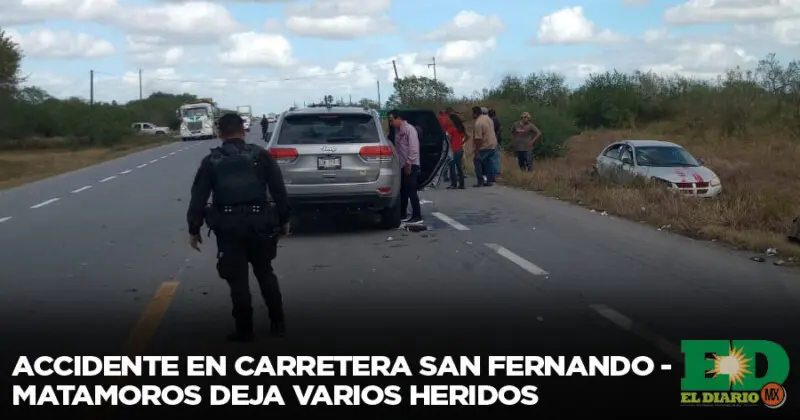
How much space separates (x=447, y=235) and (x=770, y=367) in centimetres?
737

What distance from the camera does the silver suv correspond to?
13.4m

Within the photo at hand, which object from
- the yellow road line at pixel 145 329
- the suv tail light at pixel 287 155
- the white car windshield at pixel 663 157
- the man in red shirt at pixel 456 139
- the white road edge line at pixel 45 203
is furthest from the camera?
the man in red shirt at pixel 456 139

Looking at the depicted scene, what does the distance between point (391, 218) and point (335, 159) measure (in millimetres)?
1444

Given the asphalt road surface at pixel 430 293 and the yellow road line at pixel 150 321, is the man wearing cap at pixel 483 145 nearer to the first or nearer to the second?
the asphalt road surface at pixel 430 293

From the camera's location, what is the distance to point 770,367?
651 cm

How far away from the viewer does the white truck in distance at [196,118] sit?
69500 mm

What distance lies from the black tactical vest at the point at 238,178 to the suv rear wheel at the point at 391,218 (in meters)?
7.10

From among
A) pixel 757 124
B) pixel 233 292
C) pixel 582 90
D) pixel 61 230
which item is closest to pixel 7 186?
pixel 61 230

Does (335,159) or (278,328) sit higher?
(335,159)

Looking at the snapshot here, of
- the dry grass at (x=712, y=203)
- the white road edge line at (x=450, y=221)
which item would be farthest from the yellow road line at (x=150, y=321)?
the dry grass at (x=712, y=203)

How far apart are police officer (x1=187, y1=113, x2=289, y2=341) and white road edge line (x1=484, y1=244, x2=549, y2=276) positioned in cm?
393

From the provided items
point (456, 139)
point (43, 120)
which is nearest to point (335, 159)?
point (456, 139)

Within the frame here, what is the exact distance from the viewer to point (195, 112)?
6962 cm

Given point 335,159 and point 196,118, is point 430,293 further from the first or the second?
point 196,118
